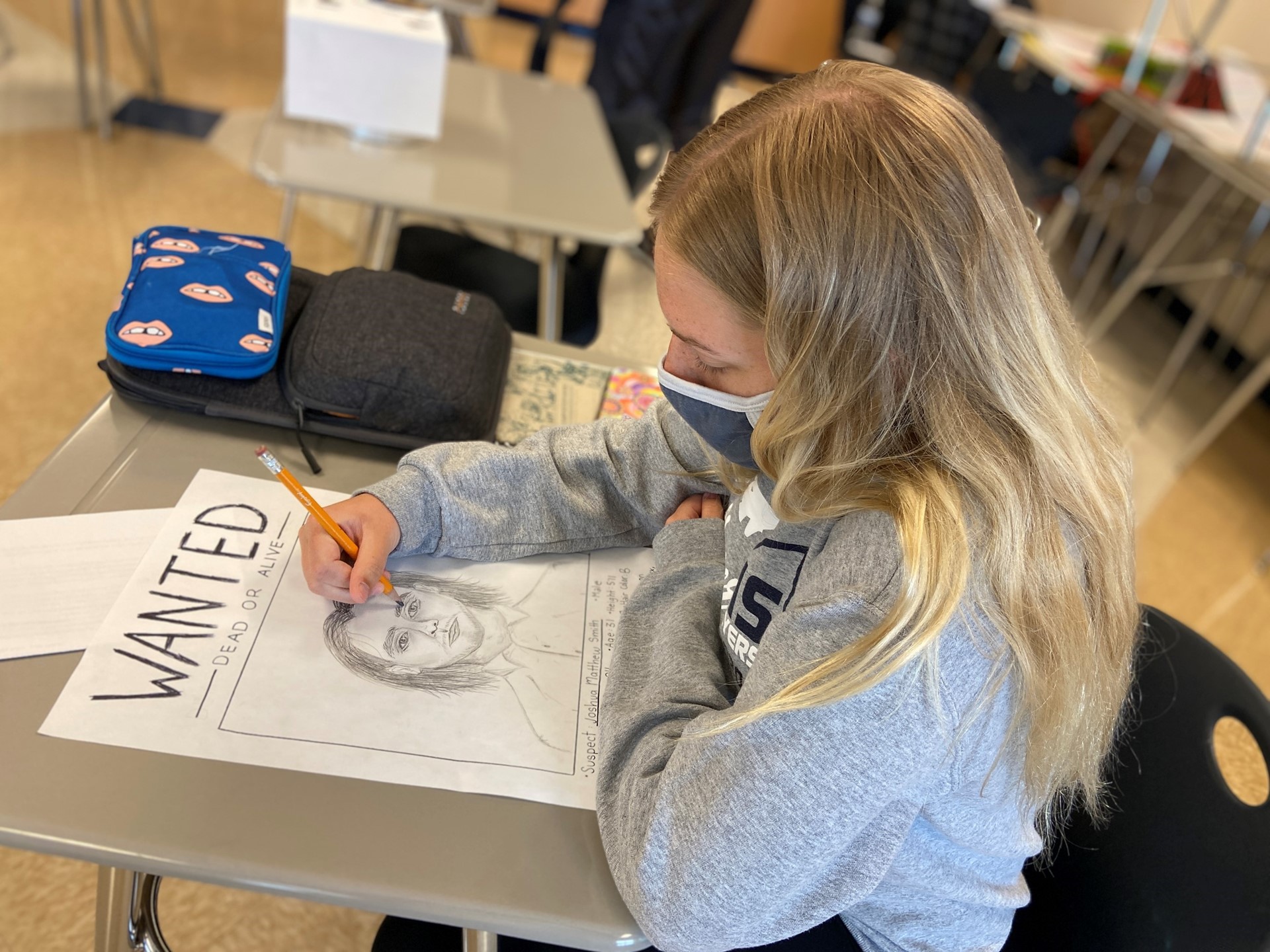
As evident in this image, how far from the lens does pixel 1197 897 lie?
27.0 inches

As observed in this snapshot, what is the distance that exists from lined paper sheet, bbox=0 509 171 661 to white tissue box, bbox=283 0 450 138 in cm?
104

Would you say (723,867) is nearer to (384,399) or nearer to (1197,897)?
(1197,897)

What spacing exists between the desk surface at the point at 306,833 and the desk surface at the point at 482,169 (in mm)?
1032

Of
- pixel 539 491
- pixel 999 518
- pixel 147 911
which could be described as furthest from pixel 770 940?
pixel 147 911

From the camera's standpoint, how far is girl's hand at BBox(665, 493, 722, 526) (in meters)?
0.85

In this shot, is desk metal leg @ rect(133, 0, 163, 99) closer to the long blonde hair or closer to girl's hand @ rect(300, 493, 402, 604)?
girl's hand @ rect(300, 493, 402, 604)

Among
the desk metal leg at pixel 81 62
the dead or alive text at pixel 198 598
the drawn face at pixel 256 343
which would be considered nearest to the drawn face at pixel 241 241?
the drawn face at pixel 256 343

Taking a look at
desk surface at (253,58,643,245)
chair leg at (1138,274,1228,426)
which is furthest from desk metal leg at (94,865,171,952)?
chair leg at (1138,274,1228,426)

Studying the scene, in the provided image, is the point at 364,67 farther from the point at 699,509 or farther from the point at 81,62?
the point at 81,62

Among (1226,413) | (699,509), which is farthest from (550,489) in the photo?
(1226,413)

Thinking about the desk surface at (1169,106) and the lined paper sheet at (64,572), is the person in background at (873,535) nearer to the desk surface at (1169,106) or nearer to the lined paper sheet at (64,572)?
the lined paper sheet at (64,572)

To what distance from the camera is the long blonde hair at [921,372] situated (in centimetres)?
54

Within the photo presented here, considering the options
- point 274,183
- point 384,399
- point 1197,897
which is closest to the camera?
point 1197,897

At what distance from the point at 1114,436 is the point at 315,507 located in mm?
598
